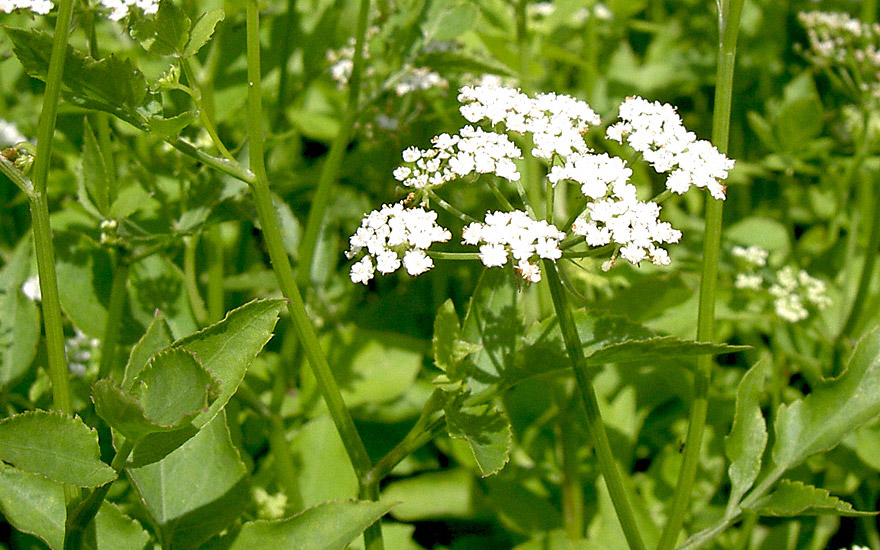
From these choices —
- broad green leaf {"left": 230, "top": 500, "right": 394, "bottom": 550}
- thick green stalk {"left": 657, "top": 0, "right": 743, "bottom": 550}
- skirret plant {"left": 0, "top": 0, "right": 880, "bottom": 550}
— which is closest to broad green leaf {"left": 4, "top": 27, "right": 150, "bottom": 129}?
skirret plant {"left": 0, "top": 0, "right": 880, "bottom": 550}

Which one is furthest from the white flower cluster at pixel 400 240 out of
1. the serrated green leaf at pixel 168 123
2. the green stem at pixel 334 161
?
the green stem at pixel 334 161

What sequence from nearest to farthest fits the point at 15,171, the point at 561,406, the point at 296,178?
the point at 15,171
the point at 561,406
the point at 296,178

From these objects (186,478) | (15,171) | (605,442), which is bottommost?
(605,442)

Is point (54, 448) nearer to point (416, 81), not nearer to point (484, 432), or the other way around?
point (484, 432)

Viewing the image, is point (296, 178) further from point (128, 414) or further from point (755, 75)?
point (755, 75)

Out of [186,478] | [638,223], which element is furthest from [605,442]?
[186,478]

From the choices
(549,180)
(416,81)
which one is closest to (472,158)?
(549,180)
